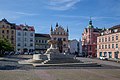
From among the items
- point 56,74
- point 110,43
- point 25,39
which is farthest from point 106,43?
point 56,74

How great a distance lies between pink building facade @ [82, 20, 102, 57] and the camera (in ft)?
334

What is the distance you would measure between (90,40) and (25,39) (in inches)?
1165

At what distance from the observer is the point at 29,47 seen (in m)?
106

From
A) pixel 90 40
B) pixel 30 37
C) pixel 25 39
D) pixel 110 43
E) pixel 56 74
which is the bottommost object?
pixel 56 74

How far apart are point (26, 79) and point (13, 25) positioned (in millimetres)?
90511

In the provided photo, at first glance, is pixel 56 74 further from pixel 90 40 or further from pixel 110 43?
pixel 90 40

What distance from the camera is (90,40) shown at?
103188 mm

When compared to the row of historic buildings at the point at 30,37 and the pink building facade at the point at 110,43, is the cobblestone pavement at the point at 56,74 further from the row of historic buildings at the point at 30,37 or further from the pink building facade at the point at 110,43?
the row of historic buildings at the point at 30,37

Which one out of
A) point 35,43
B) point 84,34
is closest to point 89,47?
point 84,34

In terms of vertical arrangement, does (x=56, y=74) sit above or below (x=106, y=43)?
below

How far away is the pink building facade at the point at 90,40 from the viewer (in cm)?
10181

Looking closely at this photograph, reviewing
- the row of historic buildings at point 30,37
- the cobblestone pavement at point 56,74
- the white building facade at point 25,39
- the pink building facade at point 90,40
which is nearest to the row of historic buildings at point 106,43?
the pink building facade at point 90,40

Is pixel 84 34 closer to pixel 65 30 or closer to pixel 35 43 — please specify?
pixel 65 30

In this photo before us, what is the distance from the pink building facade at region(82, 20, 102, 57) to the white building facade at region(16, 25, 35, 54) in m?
24.3
